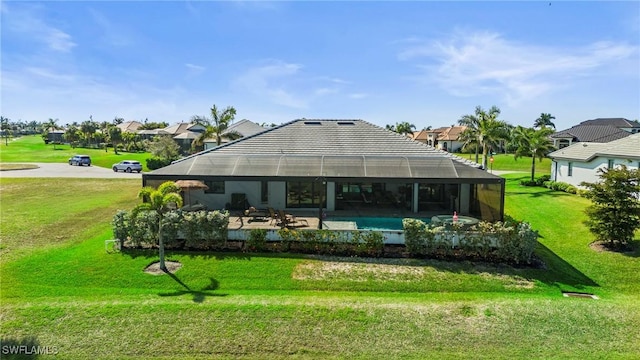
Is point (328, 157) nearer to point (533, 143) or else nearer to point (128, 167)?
point (533, 143)

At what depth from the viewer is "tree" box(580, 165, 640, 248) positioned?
51.6ft

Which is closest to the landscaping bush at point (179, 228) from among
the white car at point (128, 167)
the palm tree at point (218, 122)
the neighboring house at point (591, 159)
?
the palm tree at point (218, 122)

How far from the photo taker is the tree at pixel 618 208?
15.7 m

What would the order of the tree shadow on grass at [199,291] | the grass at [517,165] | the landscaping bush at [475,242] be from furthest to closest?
1. the grass at [517,165]
2. the landscaping bush at [475,242]
3. the tree shadow on grass at [199,291]

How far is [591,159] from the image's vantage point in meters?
27.7

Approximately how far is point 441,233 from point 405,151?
24.5 ft

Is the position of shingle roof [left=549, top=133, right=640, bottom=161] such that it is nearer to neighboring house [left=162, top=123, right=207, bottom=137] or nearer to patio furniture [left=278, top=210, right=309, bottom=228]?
patio furniture [left=278, top=210, right=309, bottom=228]

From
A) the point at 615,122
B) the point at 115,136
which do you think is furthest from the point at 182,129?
the point at 615,122

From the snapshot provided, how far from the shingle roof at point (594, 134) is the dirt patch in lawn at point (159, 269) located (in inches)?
2181

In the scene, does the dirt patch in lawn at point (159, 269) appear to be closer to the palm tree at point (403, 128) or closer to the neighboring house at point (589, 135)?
the neighboring house at point (589, 135)

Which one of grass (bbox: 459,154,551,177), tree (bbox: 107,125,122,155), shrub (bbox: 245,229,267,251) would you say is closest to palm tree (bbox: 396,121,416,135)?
grass (bbox: 459,154,551,177)

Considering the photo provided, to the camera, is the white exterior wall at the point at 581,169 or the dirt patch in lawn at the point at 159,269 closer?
the dirt patch in lawn at the point at 159,269

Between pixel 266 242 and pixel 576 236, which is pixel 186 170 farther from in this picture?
pixel 576 236

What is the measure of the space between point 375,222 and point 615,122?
78.8 meters
